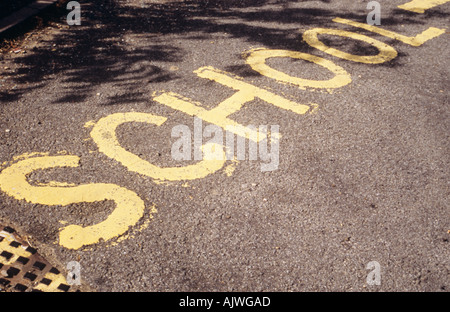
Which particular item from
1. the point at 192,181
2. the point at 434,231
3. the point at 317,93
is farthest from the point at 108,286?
the point at 317,93

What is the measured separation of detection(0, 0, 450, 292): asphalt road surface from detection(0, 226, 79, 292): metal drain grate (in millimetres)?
116

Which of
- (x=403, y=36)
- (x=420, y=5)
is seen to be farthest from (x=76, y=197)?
(x=420, y=5)

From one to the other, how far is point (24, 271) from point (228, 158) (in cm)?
182

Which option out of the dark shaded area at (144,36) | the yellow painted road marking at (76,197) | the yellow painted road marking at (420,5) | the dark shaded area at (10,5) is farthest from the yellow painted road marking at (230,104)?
the yellow painted road marking at (420,5)

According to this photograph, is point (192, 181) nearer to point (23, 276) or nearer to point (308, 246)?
point (308, 246)

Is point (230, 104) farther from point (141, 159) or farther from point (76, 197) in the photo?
point (76, 197)

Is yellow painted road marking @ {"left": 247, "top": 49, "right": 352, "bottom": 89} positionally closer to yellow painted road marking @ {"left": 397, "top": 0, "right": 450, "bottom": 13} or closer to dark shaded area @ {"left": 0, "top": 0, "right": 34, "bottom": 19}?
yellow painted road marking @ {"left": 397, "top": 0, "right": 450, "bottom": 13}

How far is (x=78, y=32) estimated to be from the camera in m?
5.71

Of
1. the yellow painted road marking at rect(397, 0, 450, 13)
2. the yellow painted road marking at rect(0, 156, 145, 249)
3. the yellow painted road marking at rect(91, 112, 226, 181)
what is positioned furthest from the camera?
the yellow painted road marking at rect(397, 0, 450, 13)

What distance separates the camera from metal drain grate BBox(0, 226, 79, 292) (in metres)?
2.68

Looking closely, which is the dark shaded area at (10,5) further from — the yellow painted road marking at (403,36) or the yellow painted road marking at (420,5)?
the yellow painted road marking at (420,5)

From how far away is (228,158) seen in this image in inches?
147

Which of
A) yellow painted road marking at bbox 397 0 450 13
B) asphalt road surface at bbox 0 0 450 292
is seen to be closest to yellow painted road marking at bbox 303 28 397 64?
asphalt road surface at bbox 0 0 450 292
